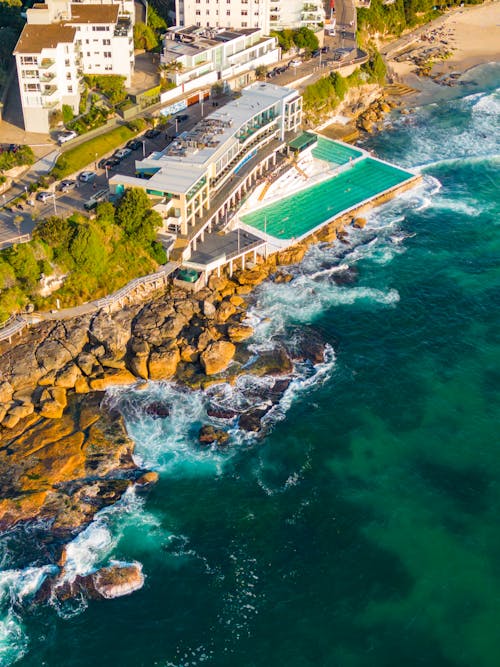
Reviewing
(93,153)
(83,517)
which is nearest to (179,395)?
(83,517)

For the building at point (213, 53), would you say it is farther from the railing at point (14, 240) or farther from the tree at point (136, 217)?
the railing at point (14, 240)

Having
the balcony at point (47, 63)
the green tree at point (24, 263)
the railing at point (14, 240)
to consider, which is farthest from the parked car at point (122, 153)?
the green tree at point (24, 263)

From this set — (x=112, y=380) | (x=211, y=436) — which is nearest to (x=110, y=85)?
(x=112, y=380)

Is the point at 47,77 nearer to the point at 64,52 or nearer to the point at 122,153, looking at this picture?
the point at 64,52

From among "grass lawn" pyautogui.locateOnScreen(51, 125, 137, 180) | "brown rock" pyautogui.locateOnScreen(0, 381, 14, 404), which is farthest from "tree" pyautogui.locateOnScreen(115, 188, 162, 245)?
"brown rock" pyautogui.locateOnScreen(0, 381, 14, 404)

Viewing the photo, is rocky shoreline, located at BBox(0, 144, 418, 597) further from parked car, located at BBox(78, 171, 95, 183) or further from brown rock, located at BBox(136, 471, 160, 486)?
parked car, located at BBox(78, 171, 95, 183)
